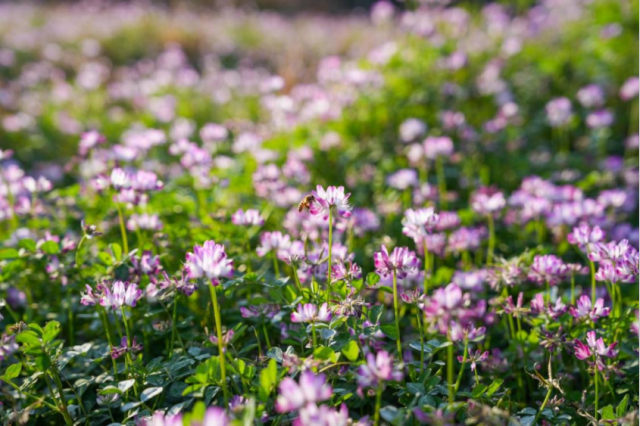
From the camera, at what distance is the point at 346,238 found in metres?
3.01

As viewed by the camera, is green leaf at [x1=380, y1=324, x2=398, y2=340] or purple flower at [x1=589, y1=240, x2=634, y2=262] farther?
purple flower at [x1=589, y1=240, x2=634, y2=262]

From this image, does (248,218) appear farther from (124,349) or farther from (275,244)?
(124,349)

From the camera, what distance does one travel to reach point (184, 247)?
2.53 m

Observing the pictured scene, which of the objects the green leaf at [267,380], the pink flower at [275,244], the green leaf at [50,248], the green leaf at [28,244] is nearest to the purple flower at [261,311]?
the pink flower at [275,244]

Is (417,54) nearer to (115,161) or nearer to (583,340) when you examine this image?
(115,161)

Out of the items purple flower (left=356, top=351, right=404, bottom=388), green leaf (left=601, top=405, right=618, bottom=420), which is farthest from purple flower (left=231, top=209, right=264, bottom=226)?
green leaf (left=601, top=405, right=618, bottom=420)

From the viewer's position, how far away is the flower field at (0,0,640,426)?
1.77 m

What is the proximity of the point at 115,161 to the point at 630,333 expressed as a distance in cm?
243

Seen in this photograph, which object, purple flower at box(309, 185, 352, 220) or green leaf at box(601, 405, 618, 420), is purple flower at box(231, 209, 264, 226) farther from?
green leaf at box(601, 405, 618, 420)

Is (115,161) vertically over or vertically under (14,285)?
over

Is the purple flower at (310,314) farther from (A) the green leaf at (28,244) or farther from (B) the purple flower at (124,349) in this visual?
(A) the green leaf at (28,244)

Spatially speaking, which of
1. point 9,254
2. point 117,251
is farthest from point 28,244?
point 117,251

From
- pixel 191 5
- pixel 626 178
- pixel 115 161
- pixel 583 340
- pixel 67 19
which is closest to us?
pixel 583 340

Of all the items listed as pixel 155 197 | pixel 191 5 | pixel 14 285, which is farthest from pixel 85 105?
pixel 191 5
